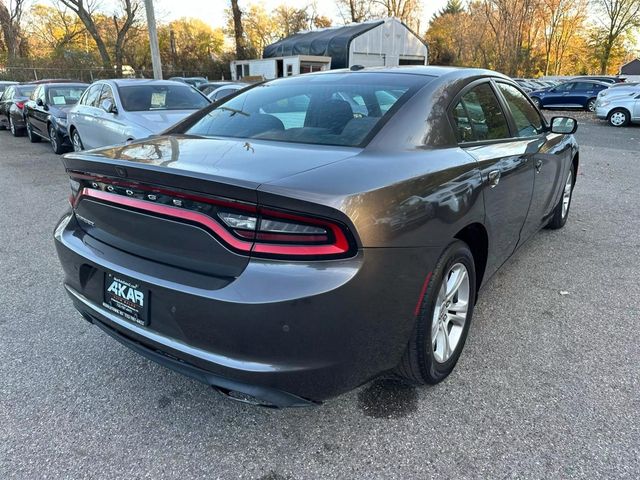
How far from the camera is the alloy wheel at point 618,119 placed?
16.8 m

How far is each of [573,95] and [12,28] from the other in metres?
37.9

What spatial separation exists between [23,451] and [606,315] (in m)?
3.40

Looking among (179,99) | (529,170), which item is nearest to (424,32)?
(179,99)

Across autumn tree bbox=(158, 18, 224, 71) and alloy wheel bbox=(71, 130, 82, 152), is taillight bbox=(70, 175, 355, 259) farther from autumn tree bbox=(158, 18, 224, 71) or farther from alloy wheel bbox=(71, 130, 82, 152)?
autumn tree bbox=(158, 18, 224, 71)

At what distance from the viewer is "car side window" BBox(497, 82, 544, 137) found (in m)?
3.29

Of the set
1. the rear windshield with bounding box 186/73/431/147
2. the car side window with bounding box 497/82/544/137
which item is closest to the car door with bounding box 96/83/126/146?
the rear windshield with bounding box 186/73/431/147

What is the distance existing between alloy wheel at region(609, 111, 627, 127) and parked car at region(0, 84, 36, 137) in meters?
19.2

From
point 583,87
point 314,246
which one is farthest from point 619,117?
point 314,246

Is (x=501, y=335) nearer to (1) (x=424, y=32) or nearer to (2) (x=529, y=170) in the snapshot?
(2) (x=529, y=170)

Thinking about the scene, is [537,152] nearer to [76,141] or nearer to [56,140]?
[76,141]

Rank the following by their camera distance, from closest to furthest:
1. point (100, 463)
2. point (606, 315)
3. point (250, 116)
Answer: point (100, 463)
point (250, 116)
point (606, 315)

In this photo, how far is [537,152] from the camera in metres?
3.34

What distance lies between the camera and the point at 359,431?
2.13 m

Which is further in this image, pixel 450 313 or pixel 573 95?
pixel 573 95
